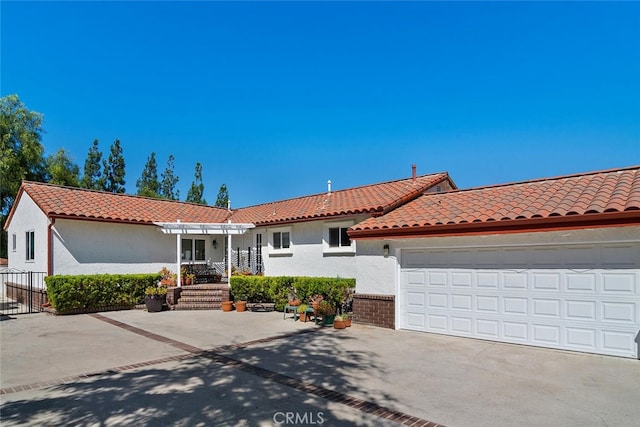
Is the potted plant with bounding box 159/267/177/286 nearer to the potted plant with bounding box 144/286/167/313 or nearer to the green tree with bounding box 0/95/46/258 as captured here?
the potted plant with bounding box 144/286/167/313

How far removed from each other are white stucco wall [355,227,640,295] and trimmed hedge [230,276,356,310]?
3.51 ft

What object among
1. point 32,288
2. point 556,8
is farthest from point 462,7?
point 32,288

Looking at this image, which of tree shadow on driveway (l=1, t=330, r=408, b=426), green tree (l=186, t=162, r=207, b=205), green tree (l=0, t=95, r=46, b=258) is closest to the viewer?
tree shadow on driveway (l=1, t=330, r=408, b=426)

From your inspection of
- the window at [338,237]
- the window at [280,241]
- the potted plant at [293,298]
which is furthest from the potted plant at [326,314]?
the window at [280,241]

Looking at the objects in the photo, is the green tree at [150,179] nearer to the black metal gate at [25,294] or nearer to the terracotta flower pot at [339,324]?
the black metal gate at [25,294]

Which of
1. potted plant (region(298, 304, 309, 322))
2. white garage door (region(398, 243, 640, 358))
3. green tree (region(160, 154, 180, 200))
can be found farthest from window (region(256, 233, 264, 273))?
green tree (region(160, 154, 180, 200))

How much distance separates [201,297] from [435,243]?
10.4m

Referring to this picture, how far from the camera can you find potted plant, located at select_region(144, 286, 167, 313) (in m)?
15.0

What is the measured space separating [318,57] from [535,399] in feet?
53.2

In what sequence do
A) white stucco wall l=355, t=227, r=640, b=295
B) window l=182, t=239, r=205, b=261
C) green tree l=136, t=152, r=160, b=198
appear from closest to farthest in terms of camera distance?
white stucco wall l=355, t=227, r=640, b=295 → window l=182, t=239, r=205, b=261 → green tree l=136, t=152, r=160, b=198

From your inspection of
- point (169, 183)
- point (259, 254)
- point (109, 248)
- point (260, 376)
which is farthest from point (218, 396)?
point (169, 183)

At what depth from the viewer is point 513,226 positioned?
353 inches

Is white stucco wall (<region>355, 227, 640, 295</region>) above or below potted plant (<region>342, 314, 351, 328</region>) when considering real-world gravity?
above

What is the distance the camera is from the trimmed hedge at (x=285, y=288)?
13016 millimetres
